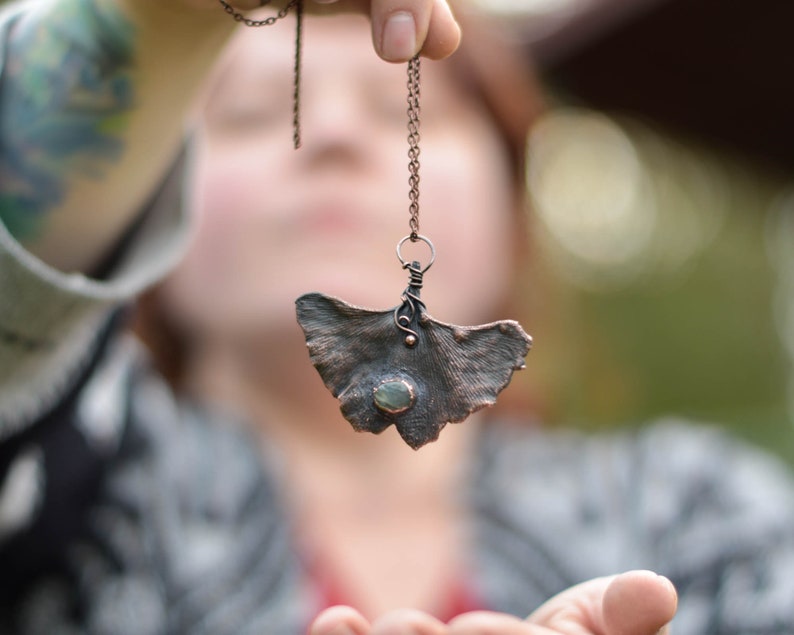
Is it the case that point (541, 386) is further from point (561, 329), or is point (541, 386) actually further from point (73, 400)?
point (73, 400)

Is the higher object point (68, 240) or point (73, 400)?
point (68, 240)

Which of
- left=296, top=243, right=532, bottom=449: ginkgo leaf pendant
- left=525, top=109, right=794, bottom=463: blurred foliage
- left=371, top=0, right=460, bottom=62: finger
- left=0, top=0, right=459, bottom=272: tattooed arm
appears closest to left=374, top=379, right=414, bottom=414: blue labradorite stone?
left=296, top=243, right=532, bottom=449: ginkgo leaf pendant

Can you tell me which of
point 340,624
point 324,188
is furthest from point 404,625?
point 324,188

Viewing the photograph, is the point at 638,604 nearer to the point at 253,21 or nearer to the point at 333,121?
the point at 253,21

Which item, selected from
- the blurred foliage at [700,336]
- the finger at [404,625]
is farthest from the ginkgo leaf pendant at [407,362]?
the blurred foliage at [700,336]

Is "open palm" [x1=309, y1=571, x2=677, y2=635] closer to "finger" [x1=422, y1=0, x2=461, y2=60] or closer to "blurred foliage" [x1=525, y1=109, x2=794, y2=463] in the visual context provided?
"finger" [x1=422, y1=0, x2=461, y2=60]

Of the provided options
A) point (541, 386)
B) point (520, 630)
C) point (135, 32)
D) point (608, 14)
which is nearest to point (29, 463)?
point (135, 32)
